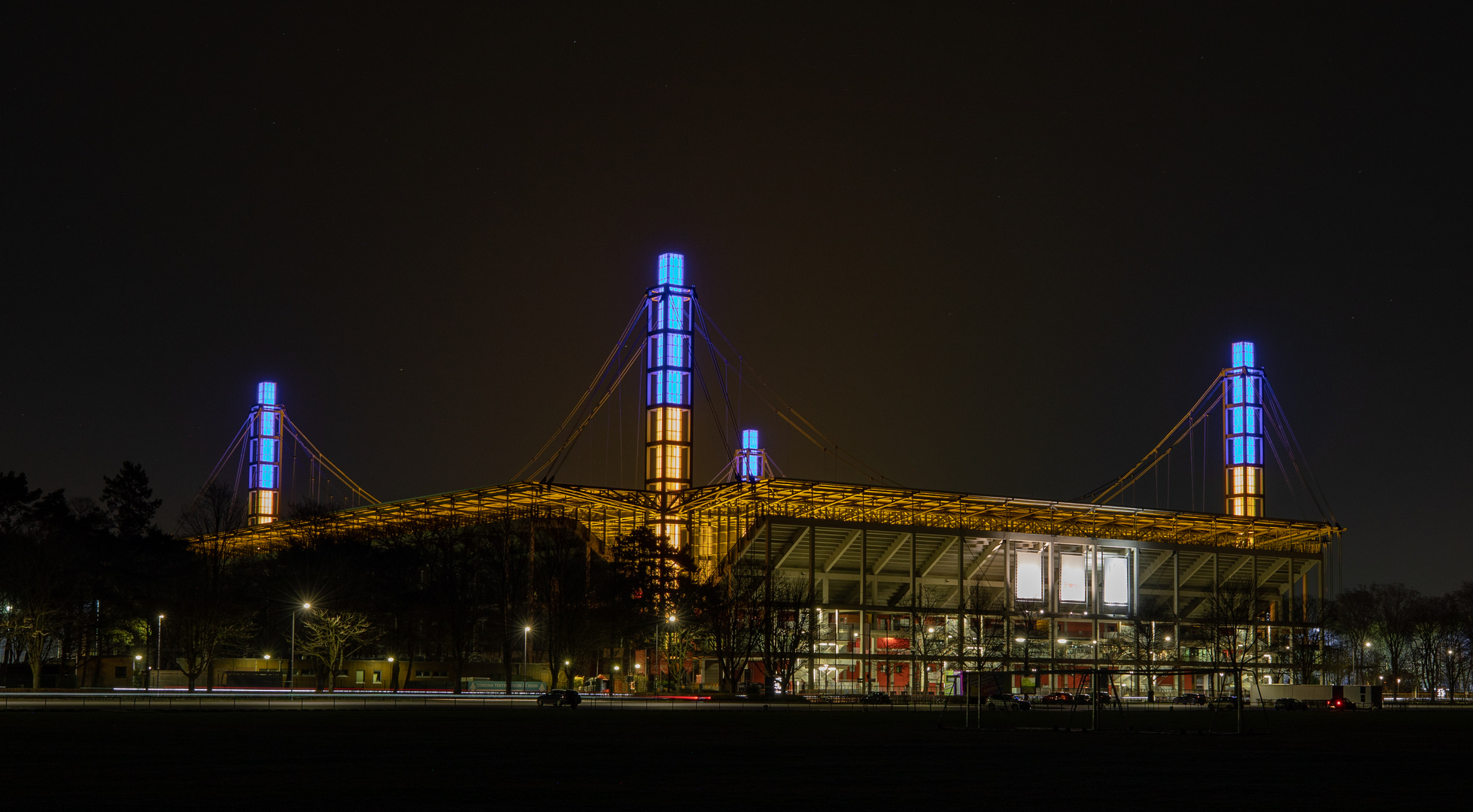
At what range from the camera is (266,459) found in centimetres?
18925

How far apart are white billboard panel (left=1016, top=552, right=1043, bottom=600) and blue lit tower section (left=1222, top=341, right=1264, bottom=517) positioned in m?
43.5

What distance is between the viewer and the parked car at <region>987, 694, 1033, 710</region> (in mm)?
72812

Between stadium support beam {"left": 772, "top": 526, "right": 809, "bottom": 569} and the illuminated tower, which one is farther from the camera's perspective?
the illuminated tower

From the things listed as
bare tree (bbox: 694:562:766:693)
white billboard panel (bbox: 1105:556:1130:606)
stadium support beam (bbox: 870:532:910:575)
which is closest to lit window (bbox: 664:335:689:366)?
bare tree (bbox: 694:562:766:693)

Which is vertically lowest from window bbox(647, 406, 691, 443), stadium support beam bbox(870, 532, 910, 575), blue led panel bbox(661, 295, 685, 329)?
stadium support beam bbox(870, 532, 910, 575)

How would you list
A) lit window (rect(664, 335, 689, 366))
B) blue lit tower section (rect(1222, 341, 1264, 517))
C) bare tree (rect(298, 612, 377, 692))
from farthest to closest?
blue lit tower section (rect(1222, 341, 1264, 517))
lit window (rect(664, 335, 689, 366))
bare tree (rect(298, 612, 377, 692))

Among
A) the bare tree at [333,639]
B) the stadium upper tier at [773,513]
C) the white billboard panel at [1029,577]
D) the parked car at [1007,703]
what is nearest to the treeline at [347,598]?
the bare tree at [333,639]

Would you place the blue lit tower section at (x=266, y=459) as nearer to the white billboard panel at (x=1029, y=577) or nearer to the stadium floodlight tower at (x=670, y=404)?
the stadium floodlight tower at (x=670, y=404)

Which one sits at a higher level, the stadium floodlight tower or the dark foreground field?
the stadium floodlight tower

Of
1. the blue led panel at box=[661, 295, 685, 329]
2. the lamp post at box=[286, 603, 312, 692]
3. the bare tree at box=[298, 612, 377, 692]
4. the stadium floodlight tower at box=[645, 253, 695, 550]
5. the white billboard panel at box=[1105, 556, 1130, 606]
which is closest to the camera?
the lamp post at box=[286, 603, 312, 692]

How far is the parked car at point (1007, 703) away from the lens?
72.8 m

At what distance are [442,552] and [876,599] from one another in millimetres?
37252

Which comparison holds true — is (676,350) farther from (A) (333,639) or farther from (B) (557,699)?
(B) (557,699)

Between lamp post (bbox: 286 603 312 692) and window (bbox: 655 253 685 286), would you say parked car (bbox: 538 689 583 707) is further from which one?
window (bbox: 655 253 685 286)
